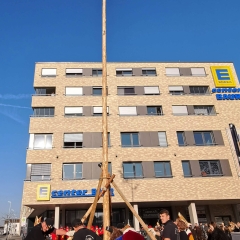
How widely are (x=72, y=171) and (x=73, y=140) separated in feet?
8.95

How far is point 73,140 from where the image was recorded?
73.8ft

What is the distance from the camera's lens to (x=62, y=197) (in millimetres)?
20172

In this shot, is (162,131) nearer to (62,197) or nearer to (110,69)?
(110,69)

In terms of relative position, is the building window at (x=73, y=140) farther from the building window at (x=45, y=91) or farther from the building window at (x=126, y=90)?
the building window at (x=126, y=90)

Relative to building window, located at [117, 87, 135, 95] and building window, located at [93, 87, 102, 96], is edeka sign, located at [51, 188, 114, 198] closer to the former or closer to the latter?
building window, located at [93, 87, 102, 96]

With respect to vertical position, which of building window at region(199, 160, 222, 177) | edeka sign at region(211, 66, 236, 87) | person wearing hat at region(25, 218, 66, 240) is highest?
edeka sign at region(211, 66, 236, 87)

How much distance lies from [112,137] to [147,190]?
17.6 ft

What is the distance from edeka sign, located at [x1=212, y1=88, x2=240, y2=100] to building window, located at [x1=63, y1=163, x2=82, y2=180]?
15.0 meters

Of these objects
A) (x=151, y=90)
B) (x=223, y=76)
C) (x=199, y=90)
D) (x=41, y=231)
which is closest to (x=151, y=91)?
(x=151, y=90)

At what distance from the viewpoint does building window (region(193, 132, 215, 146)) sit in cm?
2342

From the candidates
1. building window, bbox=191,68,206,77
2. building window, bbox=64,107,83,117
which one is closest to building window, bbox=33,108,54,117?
building window, bbox=64,107,83,117

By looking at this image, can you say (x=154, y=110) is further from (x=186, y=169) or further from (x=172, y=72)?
(x=186, y=169)

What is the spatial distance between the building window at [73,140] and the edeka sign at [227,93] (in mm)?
13999

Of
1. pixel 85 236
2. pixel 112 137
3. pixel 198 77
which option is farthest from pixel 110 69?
pixel 85 236
